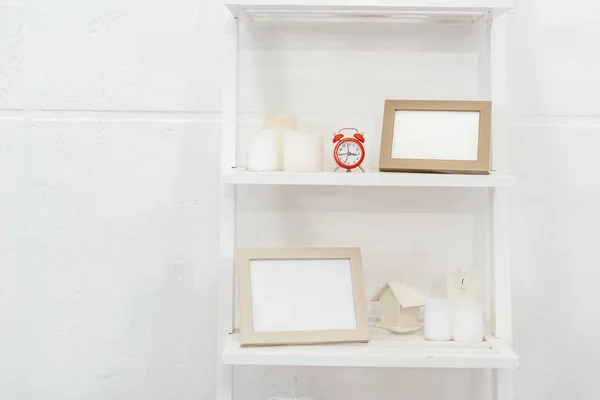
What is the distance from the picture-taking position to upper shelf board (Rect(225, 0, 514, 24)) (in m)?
1.12

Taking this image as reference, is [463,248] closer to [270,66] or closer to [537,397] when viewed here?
[537,397]

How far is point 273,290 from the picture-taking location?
1.14 meters

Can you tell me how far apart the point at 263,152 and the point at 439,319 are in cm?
41

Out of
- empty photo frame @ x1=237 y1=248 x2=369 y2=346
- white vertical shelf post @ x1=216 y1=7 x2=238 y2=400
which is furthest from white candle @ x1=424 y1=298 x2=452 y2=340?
white vertical shelf post @ x1=216 y1=7 x2=238 y2=400

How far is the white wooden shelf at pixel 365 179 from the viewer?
3.58ft

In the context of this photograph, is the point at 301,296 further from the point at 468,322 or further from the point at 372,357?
the point at 468,322

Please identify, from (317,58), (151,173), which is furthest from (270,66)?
(151,173)

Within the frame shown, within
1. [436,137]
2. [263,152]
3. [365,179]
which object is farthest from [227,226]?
[436,137]

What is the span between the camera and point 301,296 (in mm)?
1144

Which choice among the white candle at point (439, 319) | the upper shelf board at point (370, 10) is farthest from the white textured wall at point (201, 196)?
the white candle at point (439, 319)

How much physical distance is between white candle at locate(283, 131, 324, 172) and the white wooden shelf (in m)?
0.04

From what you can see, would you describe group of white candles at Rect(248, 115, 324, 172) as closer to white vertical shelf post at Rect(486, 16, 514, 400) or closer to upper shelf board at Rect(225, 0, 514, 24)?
upper shelf board at Rect(225, 0, 514, 24)

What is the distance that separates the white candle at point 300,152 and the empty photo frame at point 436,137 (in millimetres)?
117

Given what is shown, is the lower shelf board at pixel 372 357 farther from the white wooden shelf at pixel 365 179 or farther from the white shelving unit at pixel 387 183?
the white wooden shelf at pixel 365 179
